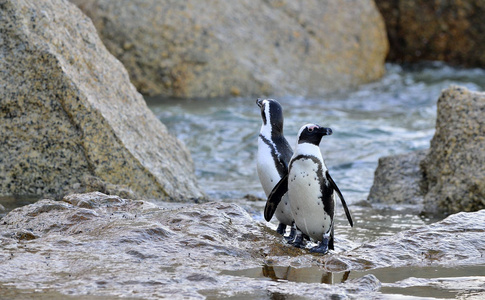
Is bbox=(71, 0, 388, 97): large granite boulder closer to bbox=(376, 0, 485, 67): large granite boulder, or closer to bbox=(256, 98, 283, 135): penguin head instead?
bbox=(376, 0, 485, 67): large granite boulder

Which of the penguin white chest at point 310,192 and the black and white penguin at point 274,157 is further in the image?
the black and white penguin at point 274,157

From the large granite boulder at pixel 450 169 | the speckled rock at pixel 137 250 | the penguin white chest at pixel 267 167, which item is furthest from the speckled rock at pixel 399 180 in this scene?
the speckled rock at pixel 137 250

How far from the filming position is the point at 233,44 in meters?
12.5

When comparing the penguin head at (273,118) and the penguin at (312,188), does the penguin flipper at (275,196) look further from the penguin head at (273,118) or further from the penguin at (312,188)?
the penguin head at (273,118)

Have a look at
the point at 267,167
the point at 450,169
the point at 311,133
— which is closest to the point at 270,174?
the point at 267,167

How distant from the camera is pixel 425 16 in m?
16.4

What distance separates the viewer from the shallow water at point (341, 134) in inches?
266

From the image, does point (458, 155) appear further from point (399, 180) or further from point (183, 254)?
point (183, 254)

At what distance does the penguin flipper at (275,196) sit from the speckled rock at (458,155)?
2431 mm

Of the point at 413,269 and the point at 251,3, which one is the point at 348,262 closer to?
the point at 413,269

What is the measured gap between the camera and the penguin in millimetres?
4688

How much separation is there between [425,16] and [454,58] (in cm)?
118

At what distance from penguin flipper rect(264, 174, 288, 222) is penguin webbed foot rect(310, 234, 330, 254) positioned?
0.36m

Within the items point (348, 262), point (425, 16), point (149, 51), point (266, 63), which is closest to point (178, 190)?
point (348, 262)
